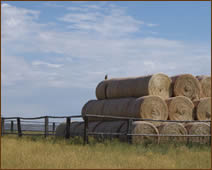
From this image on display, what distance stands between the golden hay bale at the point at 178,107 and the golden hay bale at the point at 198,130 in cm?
52

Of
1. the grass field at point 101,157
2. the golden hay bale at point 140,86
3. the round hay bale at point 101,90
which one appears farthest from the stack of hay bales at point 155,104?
the grass field at point 101,157

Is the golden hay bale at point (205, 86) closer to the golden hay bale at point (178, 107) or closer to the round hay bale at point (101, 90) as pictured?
the golden hay bale at point (178, 107)

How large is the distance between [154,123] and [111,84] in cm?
347

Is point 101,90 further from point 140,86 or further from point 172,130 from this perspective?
point 172,130

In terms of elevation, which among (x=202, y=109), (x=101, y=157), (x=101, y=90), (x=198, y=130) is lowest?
(x=101, y=157)

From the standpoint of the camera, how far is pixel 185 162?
9.99 meters

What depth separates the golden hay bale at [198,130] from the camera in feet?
51.0

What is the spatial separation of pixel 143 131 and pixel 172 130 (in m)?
1.11

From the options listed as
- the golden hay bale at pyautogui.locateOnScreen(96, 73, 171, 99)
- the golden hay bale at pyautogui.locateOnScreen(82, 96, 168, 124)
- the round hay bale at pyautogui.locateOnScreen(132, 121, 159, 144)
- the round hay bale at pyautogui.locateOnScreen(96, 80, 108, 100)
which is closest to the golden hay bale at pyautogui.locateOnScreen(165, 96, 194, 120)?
the golden hay bale at pyautogui.locateOnScreen(82, 96, 168, 124)

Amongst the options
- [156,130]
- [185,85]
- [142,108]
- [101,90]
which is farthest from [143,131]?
[101,90]

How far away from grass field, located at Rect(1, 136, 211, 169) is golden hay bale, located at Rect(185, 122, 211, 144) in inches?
92.3

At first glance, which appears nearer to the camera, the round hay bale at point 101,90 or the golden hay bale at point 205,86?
the golden hay bale at point 205,86

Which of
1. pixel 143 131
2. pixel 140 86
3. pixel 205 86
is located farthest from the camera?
pixel 205 86

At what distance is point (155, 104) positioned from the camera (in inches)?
609
